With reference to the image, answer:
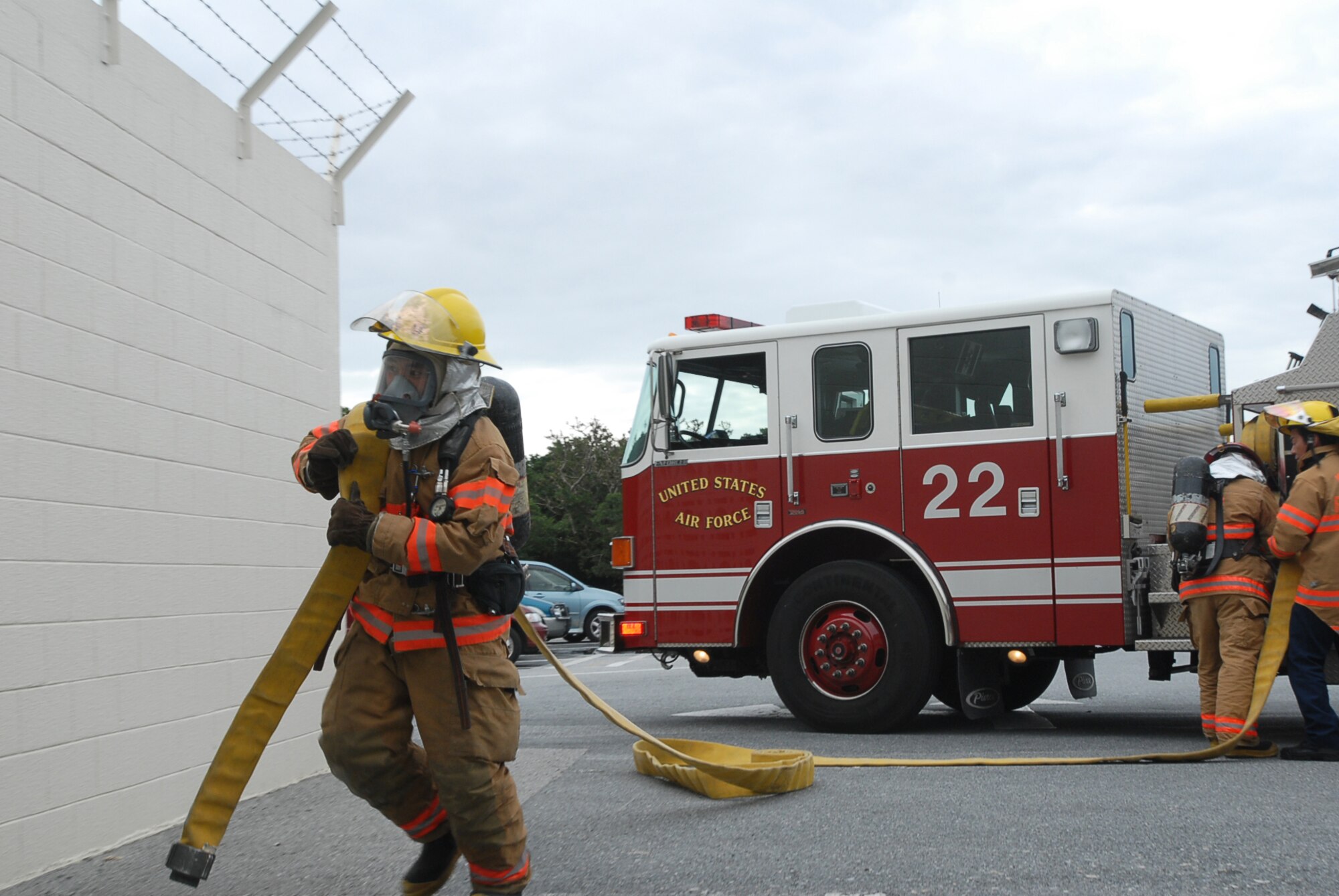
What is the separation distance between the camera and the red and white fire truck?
8.27 metres

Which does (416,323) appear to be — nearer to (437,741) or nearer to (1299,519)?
(437,741)

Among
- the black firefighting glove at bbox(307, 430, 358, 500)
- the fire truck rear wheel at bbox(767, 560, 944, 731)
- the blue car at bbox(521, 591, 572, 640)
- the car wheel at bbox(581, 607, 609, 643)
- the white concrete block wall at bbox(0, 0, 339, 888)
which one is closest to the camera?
the black firefighting glove at bbox(307, 430, 358, 500)

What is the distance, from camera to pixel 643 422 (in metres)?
9.61

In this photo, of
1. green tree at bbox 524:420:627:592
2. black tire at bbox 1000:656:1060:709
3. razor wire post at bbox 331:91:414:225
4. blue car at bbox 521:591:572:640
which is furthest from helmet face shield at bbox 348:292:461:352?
green tree at bbox 524:420:627:592

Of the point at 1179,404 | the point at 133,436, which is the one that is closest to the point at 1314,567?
the point at 1179,404

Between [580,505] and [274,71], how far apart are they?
2833 centimetres

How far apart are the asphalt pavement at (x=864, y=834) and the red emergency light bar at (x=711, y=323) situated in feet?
9.68

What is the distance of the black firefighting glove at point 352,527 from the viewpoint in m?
3.75

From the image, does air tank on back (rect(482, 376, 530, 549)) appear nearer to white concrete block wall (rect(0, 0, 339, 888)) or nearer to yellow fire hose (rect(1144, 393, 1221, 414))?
white concrete block wall (rect(0, 0, 339, 888))

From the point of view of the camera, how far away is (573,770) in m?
7.37

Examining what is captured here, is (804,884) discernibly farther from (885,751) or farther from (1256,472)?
(1256,472)

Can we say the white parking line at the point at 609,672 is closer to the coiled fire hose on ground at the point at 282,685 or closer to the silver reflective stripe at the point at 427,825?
the coiled fire hose on ground at the point at 282,685

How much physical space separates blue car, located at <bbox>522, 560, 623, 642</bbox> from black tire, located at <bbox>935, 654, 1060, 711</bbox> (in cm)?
1271

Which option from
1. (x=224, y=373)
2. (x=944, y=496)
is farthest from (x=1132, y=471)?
(x=224, y=373)
